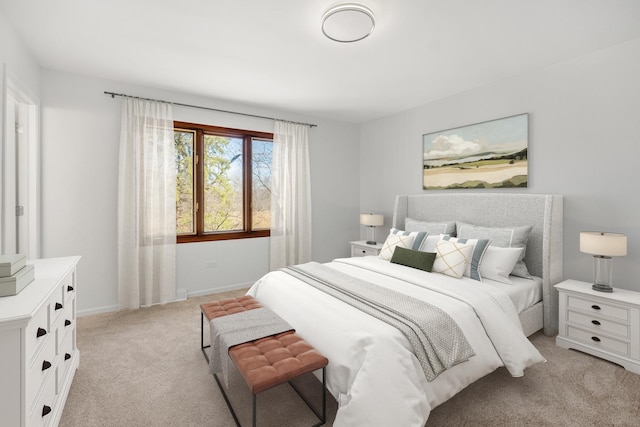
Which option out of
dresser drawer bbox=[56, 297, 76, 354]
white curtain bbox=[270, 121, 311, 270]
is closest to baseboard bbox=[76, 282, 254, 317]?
white curtain bbox=[270, 121, 311, 270]

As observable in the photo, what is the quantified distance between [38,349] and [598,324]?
3.73 m

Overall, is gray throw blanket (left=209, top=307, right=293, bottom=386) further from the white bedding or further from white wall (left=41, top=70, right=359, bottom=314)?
white wall (left=41, top=70, right=359, bottom=314)

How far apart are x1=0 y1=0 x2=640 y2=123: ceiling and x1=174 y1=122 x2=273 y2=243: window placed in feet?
2.35

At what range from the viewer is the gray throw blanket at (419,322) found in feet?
5.48

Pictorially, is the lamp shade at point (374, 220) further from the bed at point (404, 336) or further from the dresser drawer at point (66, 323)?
the dresser drawer at point (66, 323)

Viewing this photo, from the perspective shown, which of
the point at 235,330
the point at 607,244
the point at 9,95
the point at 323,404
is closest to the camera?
the point at 323,404

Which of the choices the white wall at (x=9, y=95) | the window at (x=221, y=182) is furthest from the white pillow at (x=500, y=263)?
the white wall at (x=9, y=95)

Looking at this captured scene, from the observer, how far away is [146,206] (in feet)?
11.6

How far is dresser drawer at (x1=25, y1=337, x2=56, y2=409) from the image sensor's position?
1308 millimetres

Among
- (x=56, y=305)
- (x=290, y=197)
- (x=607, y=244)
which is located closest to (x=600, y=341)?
(x=607, y=244)

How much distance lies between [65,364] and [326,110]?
400cm

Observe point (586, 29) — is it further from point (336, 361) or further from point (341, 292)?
point (336, 361)

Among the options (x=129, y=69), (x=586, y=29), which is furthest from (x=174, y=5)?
(x=586, y=29)

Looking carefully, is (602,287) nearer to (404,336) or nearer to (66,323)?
(404,336)
